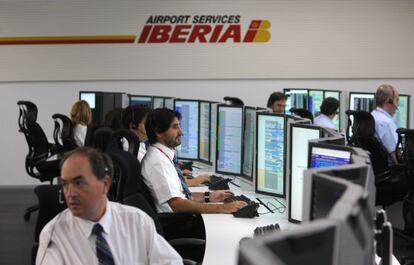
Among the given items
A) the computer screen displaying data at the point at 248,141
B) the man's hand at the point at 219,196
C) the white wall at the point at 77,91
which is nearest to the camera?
the man's hand at the point at 219,196

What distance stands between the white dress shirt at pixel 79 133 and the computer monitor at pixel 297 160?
13.6 ft

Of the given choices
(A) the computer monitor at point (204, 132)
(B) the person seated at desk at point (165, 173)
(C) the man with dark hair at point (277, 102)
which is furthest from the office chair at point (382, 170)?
(B) the person seated at desk at point (165, 173)

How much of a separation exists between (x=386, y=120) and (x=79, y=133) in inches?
128

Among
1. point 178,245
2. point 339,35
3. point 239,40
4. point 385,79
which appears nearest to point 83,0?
point 239,40

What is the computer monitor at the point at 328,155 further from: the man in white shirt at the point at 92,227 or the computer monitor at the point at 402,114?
the computer monitor at the point at 402,114

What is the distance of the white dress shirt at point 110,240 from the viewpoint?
221 cm

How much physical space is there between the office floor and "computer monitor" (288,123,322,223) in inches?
115

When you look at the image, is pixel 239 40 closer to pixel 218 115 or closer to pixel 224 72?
pixel 224 72

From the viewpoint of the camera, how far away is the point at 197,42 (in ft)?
29.2

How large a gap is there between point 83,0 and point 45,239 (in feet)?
22.8

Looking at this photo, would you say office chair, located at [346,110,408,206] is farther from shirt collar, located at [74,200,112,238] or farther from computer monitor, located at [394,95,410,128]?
shirt collar, located at [74,200,112,238]

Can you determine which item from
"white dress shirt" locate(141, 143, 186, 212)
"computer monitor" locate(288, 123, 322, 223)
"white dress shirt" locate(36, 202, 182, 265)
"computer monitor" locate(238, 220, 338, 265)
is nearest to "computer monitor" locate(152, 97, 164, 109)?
"white dress shirt" locate(141, 143, 186, 212)

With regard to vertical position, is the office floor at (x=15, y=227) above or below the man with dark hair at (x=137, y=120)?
below

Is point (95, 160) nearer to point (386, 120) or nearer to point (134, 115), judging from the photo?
point (134, 115)
